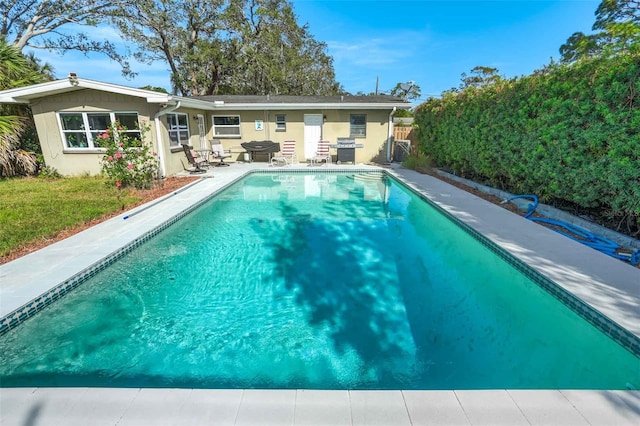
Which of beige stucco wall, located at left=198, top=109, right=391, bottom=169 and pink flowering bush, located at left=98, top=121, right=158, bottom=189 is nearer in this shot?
pink flowering bush, located at left=98, top=121, right=158, bottom=189

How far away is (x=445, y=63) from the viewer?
87.6ft

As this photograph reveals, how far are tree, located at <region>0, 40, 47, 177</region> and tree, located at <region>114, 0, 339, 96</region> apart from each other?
1182cm

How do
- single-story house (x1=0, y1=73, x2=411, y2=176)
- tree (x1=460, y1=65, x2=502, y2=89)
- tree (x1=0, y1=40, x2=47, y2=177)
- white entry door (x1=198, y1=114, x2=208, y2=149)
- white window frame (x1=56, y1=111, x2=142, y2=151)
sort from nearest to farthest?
tree (x1=0, y1=40, x2=47, y2=177) → single-story house (x1=0, y1=73, x2=411, y2=176) → white window frame (x1=56, y1=111, x2=142, y2=151) → white entry door (x1=198, y1=114, x2=208, y2=149) → tree (x1=460, y1=65, x2=502, y2=89)

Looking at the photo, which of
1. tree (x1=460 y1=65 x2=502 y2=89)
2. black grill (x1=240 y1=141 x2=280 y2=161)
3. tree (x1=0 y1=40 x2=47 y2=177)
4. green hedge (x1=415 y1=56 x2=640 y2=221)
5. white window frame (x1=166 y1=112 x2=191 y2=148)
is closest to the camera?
green hedge (x1=415 y1=56 x2=640 y2=221)

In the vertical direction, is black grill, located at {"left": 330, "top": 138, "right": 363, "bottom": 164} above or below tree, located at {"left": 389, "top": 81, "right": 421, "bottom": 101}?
below

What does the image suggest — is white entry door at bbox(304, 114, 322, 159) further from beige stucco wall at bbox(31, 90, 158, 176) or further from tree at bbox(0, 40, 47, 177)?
tree at bbox(0, 40, 47, 177)

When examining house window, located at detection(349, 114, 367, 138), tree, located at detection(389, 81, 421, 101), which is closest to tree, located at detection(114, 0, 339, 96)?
house window, located at detection(349, 114, 367, 138)

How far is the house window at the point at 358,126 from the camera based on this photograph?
15.1 m

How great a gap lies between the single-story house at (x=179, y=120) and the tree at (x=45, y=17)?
33.7 ft

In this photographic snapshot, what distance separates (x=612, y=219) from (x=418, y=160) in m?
8.67

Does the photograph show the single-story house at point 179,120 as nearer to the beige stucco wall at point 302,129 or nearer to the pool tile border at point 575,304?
the beige stucco wall at point 302,129

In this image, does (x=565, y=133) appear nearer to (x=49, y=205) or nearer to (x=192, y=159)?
(x=49, y=205)

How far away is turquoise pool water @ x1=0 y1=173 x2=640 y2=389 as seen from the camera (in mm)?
2678

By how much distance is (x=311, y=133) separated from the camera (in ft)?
50.2
